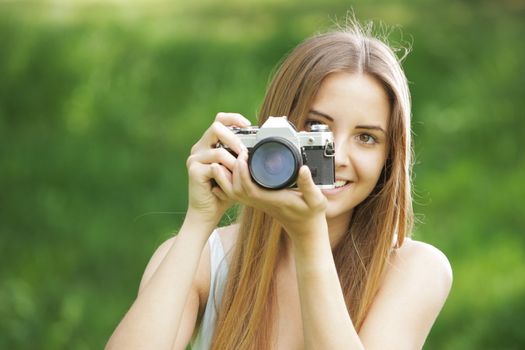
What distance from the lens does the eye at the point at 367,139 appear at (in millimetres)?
2773

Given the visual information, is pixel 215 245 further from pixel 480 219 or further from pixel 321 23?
pixel 321 23

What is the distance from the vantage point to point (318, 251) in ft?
8.16

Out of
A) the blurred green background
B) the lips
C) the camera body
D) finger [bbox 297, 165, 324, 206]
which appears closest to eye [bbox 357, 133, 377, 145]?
the lips

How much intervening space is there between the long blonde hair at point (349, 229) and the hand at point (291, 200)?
0.39 meters

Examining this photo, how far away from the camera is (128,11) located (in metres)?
8.73

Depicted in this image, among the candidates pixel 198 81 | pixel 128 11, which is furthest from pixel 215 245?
pixel 128 11

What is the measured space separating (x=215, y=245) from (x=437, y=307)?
2.05 ft

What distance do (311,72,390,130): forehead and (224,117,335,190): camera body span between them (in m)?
0.25

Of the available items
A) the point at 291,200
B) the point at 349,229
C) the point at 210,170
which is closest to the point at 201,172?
the point at 210,170

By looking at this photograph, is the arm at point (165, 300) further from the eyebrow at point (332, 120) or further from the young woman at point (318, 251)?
the eyebrow at point (332, 120)

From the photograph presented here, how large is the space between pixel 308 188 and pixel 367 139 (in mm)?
462

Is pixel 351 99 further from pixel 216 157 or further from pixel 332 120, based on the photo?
pixel 216 157

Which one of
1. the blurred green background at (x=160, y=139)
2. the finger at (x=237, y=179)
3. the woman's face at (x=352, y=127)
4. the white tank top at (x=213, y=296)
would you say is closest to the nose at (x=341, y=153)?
the woman's face at (x=352, y=127)

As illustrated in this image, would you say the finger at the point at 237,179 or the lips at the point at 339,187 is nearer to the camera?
the finger at the point at 237,179
